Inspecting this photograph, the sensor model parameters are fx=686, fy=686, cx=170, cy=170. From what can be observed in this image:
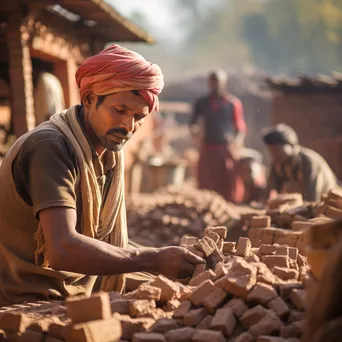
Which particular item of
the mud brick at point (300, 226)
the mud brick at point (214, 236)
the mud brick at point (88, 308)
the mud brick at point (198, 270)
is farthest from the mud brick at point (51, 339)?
the mud brick at point (300, 226)

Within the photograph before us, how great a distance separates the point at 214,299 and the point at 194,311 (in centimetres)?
11

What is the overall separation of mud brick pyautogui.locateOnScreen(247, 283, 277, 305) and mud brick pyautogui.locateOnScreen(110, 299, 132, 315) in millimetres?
588

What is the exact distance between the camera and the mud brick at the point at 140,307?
129 inches

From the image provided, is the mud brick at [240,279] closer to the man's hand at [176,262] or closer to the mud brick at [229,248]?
the man's hand at [176,262]

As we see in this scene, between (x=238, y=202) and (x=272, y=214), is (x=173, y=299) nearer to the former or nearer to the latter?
(x=272, y=214)

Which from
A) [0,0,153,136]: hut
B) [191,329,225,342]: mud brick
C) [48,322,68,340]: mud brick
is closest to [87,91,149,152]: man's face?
[48,322,68,340]: mud brick

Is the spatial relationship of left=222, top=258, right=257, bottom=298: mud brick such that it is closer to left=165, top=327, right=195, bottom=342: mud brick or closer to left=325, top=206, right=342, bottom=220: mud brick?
left=165, top=327, right=195, bottom=342: mud brick

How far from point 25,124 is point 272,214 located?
3.73 metres

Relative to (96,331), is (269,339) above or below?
below

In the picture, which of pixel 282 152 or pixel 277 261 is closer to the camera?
pixel 277 261

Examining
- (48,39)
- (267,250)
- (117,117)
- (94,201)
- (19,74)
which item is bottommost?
(267,250)

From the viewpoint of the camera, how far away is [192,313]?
325 cm

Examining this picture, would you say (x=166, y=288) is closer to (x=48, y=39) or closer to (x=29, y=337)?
(x=29, y=337)

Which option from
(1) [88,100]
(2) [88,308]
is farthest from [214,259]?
(2) [88,308]
